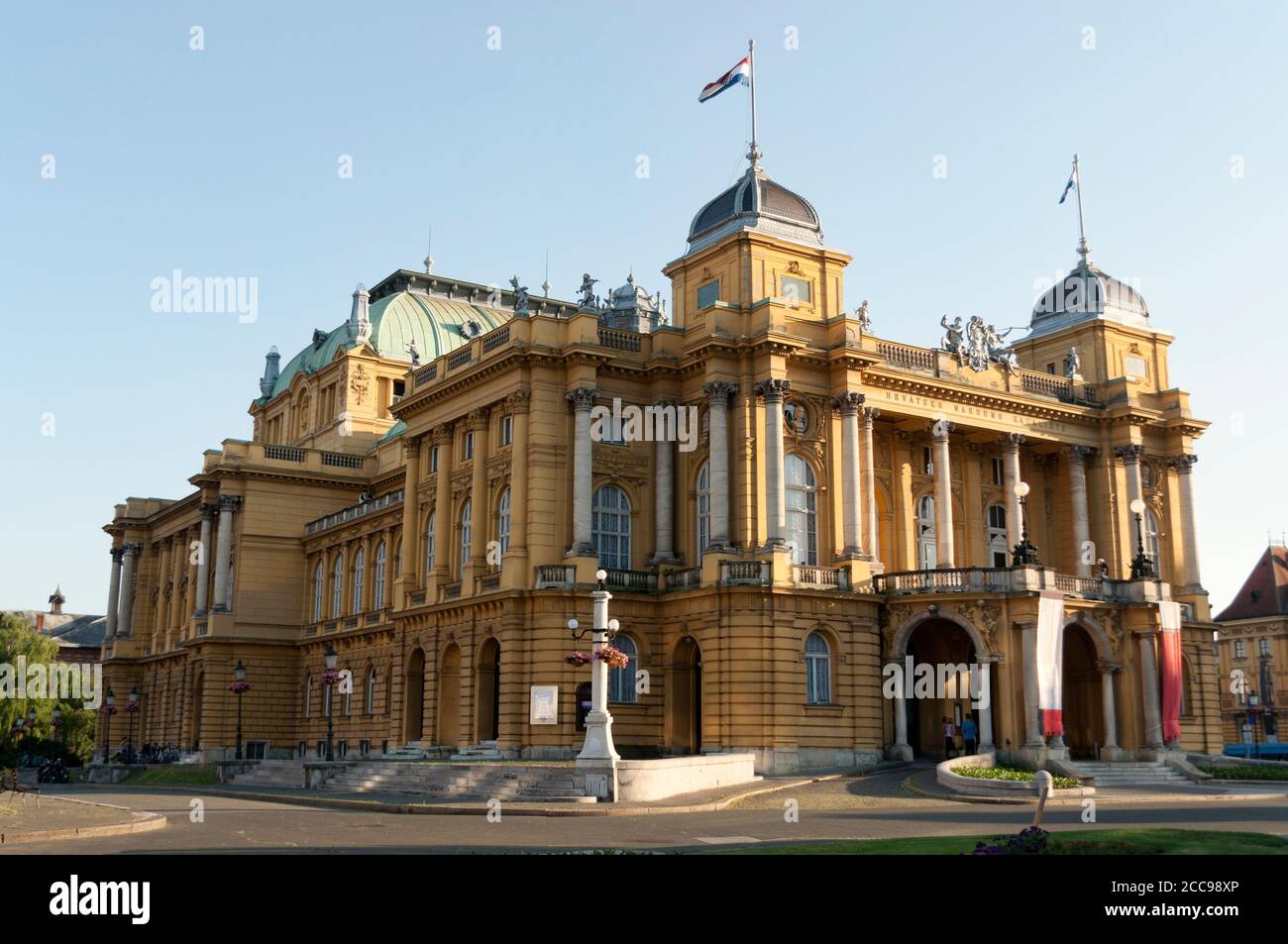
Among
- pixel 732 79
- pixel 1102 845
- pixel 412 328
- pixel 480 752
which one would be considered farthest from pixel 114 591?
pixel 1102 845

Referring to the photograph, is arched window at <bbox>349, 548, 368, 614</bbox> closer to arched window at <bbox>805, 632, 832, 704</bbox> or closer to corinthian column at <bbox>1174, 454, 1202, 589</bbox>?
arched window at <bbox>805, 632, 832, 704</bbox>

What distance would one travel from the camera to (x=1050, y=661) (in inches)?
1745

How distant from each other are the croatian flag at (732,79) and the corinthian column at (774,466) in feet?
39.1

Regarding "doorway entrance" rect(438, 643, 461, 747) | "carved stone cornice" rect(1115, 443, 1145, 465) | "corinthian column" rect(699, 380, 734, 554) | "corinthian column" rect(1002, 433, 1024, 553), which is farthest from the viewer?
"carved stone cornice" rect(1115, 443, 1145, 465)

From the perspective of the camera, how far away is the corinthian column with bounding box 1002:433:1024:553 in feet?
175

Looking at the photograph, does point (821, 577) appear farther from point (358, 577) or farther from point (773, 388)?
point (358, 577)

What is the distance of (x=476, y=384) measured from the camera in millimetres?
52656

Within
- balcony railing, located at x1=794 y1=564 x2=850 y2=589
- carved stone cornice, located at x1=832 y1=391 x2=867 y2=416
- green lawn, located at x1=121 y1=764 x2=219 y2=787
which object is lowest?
green lawn, located at x1=121 y1=764 x2=219 y2=787

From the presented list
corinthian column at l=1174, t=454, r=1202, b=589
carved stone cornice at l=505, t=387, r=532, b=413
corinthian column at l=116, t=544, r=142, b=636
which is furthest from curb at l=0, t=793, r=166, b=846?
corinthian column at l=116, t=544, r=142, b=636

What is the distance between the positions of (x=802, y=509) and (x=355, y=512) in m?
28.2

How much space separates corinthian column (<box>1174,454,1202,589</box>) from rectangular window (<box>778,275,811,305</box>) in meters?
20.6
